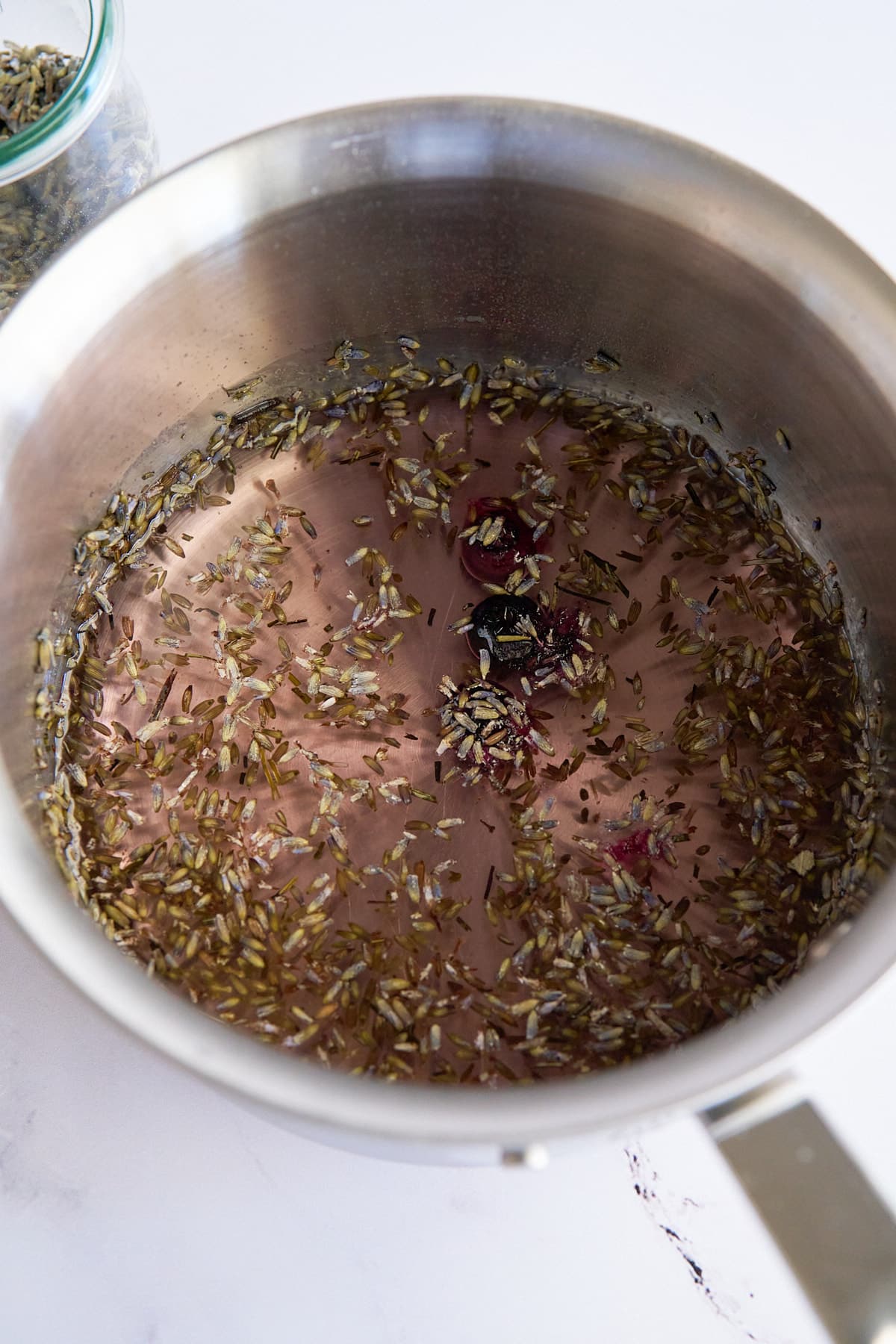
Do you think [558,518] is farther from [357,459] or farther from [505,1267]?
[505,1267]

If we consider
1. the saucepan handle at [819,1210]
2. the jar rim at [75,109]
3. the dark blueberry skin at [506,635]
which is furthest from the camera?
the dark blueberry skin at [506,635]

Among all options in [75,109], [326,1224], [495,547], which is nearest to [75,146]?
[75,109]

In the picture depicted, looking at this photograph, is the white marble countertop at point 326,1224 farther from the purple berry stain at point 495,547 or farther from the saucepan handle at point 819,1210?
the purple berry stain at point 495,547

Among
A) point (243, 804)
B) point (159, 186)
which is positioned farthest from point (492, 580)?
point (159, 186)

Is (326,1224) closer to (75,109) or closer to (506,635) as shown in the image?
(506,635)

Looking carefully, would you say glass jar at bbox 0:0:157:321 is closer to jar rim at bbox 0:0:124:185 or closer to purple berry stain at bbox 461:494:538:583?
jar rim at bbox 0:0:124:185

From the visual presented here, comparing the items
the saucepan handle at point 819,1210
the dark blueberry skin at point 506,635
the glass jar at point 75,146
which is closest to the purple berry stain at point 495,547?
the dark blueberry skin at point 506,635
